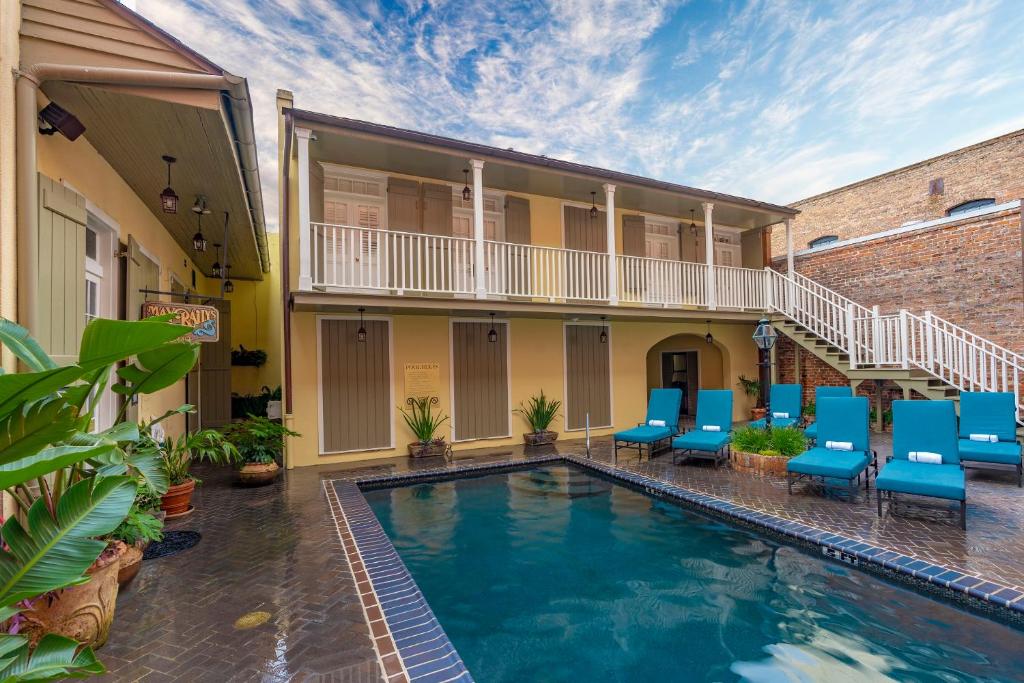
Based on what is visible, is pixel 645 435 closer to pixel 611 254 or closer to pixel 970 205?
pixel 611 254

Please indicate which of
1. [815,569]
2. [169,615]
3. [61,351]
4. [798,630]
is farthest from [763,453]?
[61,351]

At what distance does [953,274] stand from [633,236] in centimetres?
676

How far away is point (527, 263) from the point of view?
30.9 ft

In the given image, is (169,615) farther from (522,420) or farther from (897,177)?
(897,177)

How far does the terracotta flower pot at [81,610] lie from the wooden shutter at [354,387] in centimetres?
563

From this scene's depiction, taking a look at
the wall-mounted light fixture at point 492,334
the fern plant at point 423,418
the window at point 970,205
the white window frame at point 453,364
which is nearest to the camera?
the fern plant at point 423,418

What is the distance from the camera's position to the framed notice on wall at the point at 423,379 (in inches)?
368

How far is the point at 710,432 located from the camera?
26.9 ft

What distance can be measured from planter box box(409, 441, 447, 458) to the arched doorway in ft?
22.3

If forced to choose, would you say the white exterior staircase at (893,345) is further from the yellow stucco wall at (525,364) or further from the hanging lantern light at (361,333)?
the hanging lantern light at (361,333)

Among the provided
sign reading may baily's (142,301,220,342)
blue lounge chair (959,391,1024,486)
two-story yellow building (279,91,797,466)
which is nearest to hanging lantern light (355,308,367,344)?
two-story yellow building (279,91,797,466)

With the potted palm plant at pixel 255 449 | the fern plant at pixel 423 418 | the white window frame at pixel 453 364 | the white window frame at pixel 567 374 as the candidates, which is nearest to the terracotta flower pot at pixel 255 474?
the potted palm plant at pixel 255 449

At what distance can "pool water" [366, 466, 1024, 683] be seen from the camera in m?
3.02

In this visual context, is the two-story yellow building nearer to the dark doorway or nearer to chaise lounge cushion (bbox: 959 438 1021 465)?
the dark doorway
